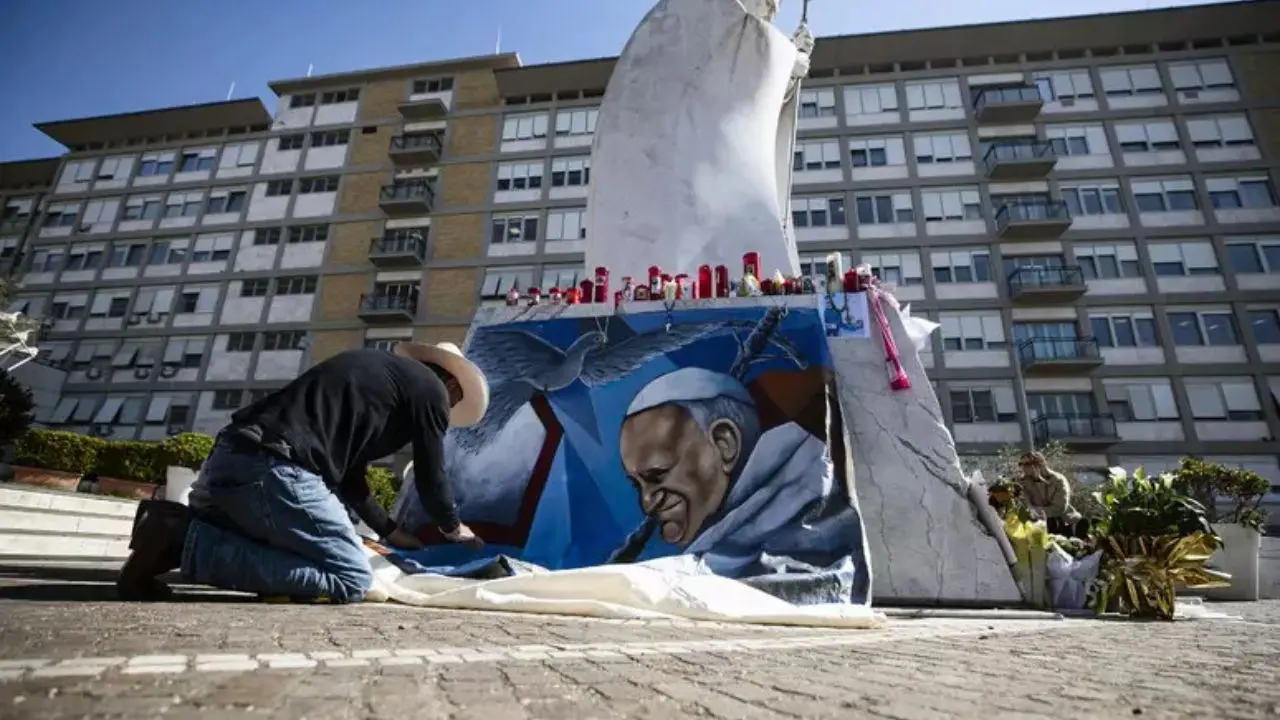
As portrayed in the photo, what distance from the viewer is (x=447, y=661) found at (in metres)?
1.83

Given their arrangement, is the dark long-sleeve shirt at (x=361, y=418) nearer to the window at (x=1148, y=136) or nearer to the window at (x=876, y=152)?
the window at (x=876, y=152)

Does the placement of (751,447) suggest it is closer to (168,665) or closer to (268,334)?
(168,665)

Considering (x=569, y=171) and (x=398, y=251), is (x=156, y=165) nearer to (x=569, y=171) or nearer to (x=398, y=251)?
(x=398, y=251)

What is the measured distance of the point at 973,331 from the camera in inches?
1040

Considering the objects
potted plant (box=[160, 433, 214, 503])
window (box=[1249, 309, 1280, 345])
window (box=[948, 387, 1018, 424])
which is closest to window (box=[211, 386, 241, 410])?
potted plant (box=[160, 433, 214, 503])

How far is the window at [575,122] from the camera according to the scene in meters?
32.3

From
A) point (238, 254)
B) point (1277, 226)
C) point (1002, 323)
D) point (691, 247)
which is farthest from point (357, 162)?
point (1277, 226)

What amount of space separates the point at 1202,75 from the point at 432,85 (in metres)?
37.7

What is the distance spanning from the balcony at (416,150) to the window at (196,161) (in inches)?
426

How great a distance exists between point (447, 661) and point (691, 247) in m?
8.29

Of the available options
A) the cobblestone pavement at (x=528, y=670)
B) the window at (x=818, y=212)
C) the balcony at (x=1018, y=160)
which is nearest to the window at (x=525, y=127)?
the window at (x=818, y=212)

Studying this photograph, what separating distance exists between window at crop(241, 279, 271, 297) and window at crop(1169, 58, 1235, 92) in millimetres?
43992

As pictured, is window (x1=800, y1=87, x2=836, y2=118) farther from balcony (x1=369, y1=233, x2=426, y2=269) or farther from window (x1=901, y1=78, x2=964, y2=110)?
balcony (x1=369, y1=233, x2=426, y2=269)

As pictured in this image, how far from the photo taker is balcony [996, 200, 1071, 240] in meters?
26.9
